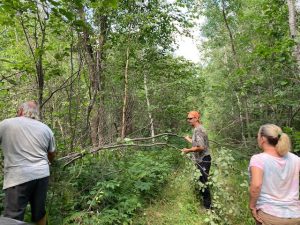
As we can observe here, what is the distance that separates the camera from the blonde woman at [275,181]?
333 centimetres

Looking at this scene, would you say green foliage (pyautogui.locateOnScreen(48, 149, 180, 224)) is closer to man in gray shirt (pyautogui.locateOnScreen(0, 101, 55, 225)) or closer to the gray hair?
man in gray shirt (pyautogui.locateOnScreen(0, 101, 55, 225))

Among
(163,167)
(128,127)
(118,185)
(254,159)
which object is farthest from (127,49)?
(254,159)

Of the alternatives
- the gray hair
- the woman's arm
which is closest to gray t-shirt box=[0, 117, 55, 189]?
the gray hair

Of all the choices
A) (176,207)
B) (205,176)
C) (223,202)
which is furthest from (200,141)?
(176,207)

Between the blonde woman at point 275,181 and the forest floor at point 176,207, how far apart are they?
292cm

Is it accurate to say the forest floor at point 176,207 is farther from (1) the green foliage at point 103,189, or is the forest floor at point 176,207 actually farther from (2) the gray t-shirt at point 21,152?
(2) the gray t-shirt at point 21,152

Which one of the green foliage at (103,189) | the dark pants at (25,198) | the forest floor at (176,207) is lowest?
the forest floor at (176,207)

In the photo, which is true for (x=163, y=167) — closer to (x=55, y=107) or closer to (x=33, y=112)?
(x=55, y=107)

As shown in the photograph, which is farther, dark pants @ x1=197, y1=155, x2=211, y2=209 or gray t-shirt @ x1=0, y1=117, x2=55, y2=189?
dark pants @ x1=197, y1=155, x2=211, y2=209

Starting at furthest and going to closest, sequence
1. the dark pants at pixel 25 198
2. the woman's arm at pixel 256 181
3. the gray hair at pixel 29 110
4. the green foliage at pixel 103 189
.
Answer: the green foliage at pixel 103 189 → the gray hair at pixel 29 110 → the dark pants at pixel 25 198 → the woman's arm at pixel 256 181

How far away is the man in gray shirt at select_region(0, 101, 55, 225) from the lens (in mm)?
4082

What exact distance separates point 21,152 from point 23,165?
16 centimetres

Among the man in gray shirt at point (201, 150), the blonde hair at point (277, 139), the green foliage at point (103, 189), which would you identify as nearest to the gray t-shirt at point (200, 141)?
the man in gray shirt at point (201, 150)

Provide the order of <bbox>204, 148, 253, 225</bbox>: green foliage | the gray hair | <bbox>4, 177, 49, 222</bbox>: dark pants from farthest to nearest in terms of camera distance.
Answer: <bbox>204, 148, 253, 225</bbox>: green foliage < the gray hair < <bbox>4, 177, 49, 222</bbox>: dark pants
